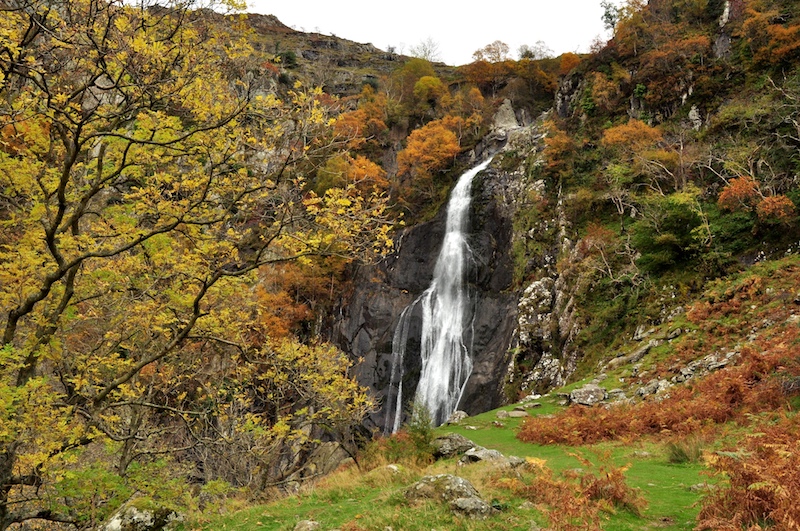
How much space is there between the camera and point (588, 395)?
14391 mm

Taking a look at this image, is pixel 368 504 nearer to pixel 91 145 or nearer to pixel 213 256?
pixel 213 256

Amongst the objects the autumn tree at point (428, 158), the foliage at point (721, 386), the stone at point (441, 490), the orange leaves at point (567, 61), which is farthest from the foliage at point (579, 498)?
the orange leaves at point (567, 61)

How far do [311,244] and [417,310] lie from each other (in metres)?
22.8

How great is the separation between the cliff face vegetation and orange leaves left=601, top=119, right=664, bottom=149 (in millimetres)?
144

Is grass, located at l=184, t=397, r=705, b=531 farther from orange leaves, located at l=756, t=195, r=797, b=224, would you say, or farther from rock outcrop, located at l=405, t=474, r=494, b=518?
orange leaves, located at l=756, t=195, r=797, b=224

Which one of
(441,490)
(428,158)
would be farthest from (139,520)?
(428,158)

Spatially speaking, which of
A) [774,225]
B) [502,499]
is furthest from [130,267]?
[774,225]

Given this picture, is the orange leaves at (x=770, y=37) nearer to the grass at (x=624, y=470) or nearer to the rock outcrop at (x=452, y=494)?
the grass at (x=624, y=470)

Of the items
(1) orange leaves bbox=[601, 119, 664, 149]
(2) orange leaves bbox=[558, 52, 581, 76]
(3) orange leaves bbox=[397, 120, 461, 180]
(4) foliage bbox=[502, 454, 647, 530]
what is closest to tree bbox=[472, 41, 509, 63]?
(2) orange leaves bbox=[558, 52, 581, 76]

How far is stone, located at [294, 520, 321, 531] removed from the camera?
589 cm

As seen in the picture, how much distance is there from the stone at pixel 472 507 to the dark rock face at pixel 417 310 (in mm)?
17120

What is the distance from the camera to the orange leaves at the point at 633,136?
80.1ft

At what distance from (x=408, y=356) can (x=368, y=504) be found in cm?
2087

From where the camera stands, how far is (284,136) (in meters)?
7.05
